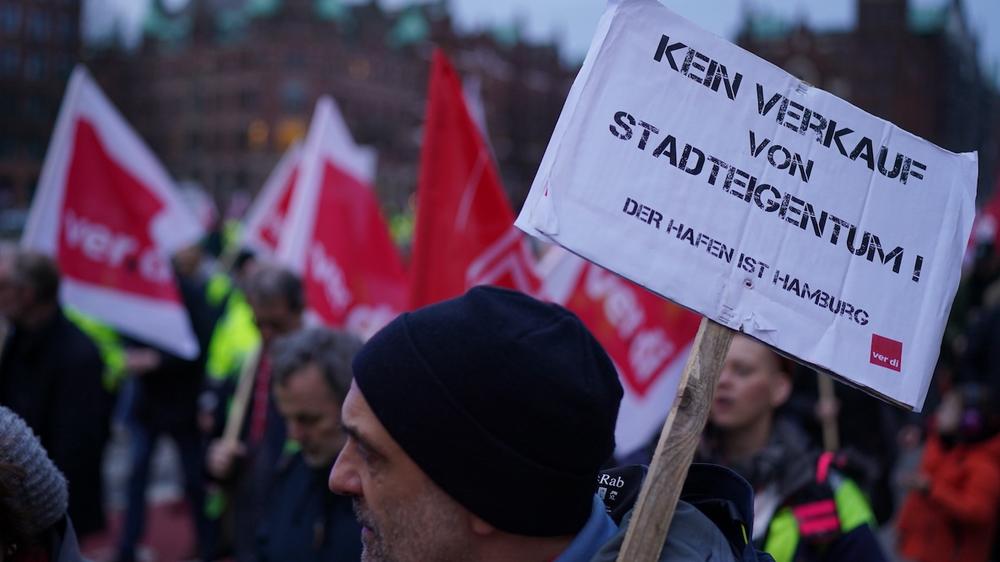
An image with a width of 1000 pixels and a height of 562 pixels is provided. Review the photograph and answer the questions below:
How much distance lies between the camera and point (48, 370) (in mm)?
4621

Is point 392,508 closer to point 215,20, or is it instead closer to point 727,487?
point 727,487

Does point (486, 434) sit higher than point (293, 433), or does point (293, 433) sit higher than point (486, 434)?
point (486, 434)

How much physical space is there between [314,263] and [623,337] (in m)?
1.89

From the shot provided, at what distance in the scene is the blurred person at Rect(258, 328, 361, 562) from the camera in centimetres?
313

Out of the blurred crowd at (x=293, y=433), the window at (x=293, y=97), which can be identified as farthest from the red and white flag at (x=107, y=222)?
the window at (x=293, y=97)

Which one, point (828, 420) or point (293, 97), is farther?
point (293, 97)

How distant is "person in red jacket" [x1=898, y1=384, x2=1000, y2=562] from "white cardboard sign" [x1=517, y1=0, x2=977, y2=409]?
3381mm

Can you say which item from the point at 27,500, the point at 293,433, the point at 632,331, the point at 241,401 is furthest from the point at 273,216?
the point at 27,500

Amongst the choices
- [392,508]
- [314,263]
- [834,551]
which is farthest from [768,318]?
[314,263]

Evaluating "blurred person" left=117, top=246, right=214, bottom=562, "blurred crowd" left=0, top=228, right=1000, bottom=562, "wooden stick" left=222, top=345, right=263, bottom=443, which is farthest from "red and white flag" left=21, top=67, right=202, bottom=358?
"wooden stick" left=222, top=345, right=263, bottom=443

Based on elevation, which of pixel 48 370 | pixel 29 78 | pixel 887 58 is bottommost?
pixel 29 78

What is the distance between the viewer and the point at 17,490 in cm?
202

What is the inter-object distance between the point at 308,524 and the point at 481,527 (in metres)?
1.71

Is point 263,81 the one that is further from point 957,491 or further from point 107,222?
point 957,491
